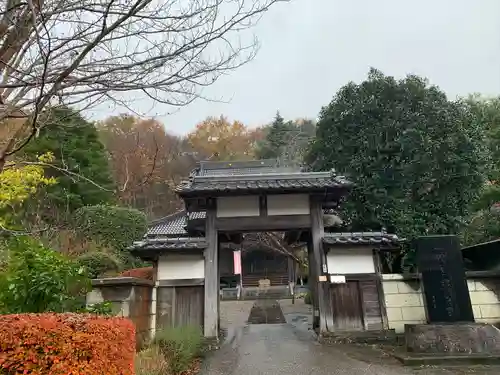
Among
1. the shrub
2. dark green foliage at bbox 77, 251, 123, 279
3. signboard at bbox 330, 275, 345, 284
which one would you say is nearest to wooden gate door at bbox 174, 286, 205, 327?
the shrub

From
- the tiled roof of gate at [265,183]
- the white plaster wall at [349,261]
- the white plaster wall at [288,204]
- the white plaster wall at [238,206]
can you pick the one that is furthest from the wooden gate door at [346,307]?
the white plaster wall at [238,206]

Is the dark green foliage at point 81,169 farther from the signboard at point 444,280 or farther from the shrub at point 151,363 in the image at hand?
the signboard at point 444,280

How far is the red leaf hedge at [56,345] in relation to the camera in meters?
3.49

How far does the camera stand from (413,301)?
1003 cm

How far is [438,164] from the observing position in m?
13.4

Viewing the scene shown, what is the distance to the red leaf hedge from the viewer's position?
11.5ft

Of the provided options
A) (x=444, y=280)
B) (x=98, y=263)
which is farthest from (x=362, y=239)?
(x=98, y=263)

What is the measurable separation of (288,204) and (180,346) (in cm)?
514

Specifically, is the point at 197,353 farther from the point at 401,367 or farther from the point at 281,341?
the point at 401,367

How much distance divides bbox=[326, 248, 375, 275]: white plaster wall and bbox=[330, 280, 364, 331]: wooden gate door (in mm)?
372

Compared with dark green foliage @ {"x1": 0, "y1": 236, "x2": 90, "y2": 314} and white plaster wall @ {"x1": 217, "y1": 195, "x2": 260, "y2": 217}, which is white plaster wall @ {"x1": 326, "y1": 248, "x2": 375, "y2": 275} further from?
dark green foliage @ {"x1": 0, "y1": 236, "x2": 90, "y2": 314}

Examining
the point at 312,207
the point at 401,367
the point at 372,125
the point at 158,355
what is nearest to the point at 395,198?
the point at 372,125

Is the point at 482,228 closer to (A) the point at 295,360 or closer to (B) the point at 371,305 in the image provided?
(B) the point at 371,305

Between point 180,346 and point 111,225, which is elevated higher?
point 111,225
